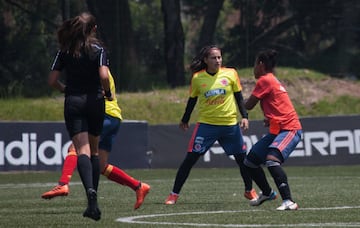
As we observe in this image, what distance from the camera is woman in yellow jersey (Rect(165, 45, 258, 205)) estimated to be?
1249cm

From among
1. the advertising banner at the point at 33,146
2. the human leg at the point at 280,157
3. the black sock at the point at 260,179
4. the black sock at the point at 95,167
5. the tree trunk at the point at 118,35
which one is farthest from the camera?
the tree trunk at the point at 118,35

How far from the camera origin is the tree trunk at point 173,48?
2956 centimetres

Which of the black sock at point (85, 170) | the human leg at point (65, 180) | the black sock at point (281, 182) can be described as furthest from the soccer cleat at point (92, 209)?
the black sock at point (281, 182)

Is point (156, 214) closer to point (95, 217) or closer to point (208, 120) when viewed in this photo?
point (95, 217)

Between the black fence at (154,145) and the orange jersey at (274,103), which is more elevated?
the orange jersey at (274,103)

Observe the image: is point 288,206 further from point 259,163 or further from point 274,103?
point 274,103

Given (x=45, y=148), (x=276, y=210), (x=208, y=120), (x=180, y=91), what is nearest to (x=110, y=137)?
(x=208, y=120)

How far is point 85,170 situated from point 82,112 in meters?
0.53

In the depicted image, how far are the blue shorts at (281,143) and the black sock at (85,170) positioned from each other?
2.36m

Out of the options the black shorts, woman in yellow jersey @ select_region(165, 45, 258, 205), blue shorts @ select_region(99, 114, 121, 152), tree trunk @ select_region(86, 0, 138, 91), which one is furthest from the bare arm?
tree trunk @ select_region(86, 0, 138, 91)

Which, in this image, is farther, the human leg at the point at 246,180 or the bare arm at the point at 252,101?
the human leg at the point at 246,180

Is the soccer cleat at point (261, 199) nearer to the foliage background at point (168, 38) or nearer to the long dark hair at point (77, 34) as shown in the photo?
the long dark hair at point (77, 34)

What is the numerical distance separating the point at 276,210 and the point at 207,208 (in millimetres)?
896

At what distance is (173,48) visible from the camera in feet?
97.3
